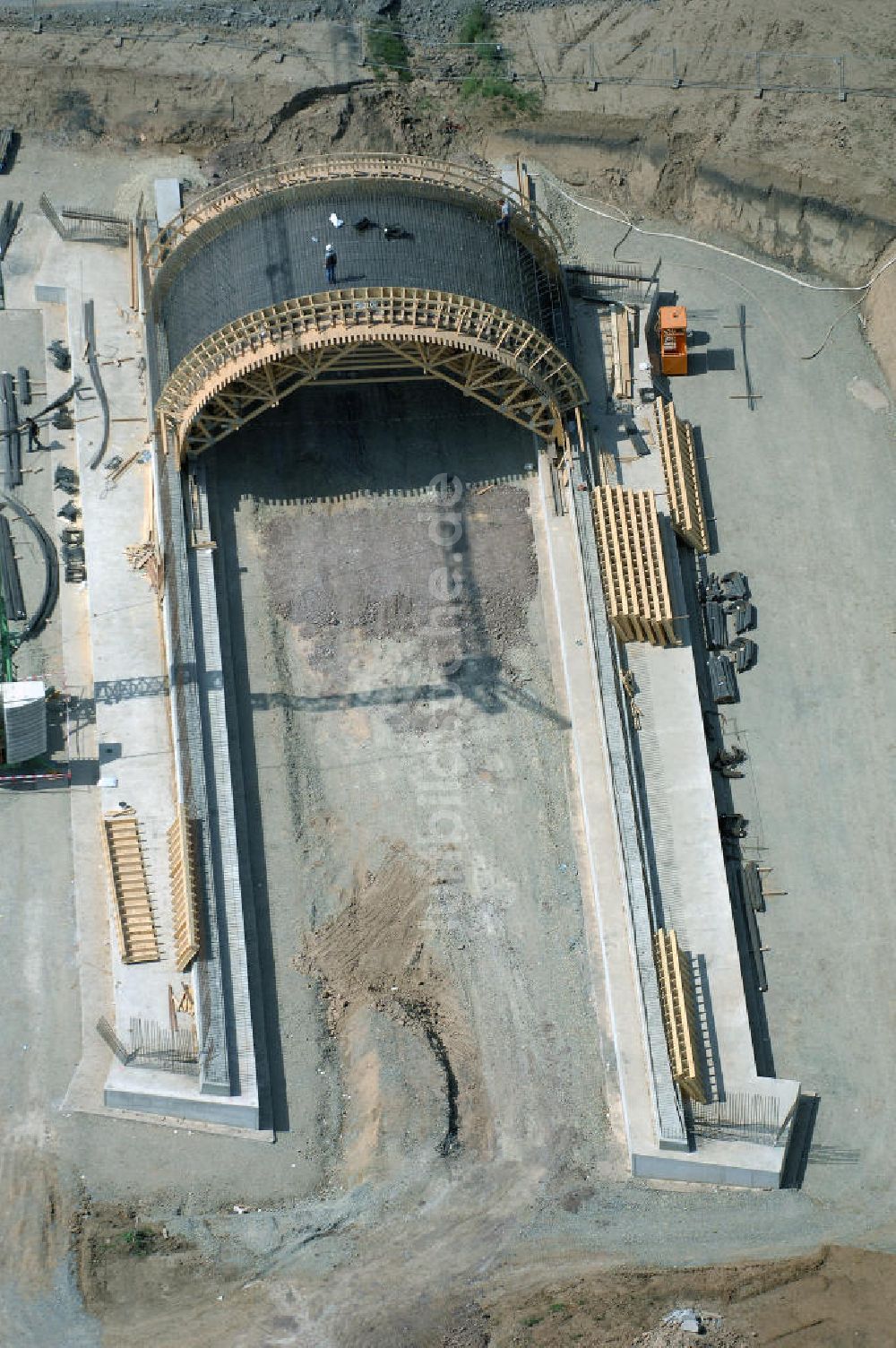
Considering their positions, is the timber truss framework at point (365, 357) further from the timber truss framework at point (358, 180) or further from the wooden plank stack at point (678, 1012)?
the wooden plank stack at point (678, 1012)

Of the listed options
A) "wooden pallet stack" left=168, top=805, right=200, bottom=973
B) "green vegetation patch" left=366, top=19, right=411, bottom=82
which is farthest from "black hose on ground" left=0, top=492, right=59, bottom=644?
"green vegetation patch" left=366, top=19, right=411, bottom=82

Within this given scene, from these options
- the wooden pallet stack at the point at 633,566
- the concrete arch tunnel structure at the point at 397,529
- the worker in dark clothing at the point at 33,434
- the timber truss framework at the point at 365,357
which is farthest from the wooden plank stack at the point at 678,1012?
the worker in dark clothing at the point at 33,434

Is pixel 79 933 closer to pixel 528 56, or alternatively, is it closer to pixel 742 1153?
pixel 742 1153

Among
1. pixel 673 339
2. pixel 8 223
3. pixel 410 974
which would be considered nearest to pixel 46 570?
pixel 8 223

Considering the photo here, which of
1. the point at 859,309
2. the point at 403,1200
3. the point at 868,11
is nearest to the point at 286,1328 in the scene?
the point at 403,1200

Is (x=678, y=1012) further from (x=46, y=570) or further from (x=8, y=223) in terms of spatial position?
(x=8, y=223)
